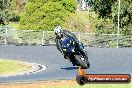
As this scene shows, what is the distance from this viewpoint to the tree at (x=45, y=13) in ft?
174

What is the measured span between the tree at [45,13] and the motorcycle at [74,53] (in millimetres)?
48896

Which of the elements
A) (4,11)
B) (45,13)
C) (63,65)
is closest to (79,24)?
(45,13)

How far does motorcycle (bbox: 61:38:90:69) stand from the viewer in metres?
3.62

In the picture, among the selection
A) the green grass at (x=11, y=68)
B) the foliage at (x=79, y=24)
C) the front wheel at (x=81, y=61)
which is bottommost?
the foliage at (x=79, y=24)

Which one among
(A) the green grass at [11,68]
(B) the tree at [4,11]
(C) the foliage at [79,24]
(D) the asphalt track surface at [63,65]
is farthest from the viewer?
(B) the tree at [4,11]

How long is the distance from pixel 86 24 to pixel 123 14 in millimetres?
4581

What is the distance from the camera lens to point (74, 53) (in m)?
3.67

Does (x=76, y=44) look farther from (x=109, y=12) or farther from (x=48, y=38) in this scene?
(x=109, y=12)

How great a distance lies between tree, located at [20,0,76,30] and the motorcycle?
160 ft

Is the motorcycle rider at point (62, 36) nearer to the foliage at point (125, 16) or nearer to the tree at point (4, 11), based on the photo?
the foliage at point (125, 16)

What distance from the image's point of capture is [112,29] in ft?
149

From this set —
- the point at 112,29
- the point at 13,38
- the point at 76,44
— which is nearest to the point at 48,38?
the point at 13,38

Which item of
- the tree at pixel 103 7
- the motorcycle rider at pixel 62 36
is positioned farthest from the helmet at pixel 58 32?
the tree at pixel 103 7

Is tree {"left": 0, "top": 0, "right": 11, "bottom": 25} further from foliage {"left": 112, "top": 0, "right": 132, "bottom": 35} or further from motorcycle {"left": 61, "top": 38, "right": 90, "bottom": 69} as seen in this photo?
motorcycle {"left": 61, "top": 38, "right": 90, "bottom": 69}
